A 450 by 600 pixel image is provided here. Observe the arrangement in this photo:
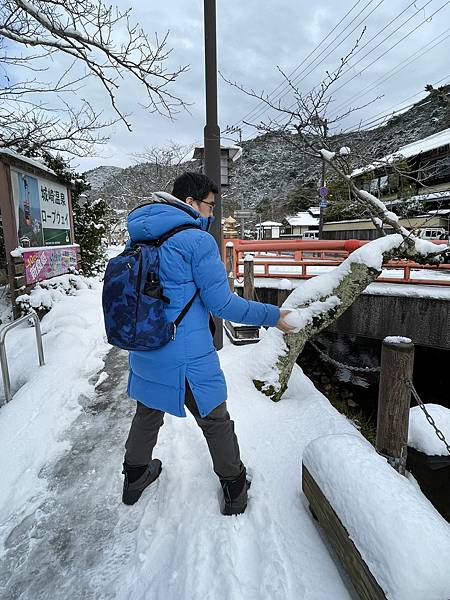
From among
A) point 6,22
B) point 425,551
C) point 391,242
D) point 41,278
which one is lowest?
point 425,551

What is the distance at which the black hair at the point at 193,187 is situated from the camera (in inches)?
74.0

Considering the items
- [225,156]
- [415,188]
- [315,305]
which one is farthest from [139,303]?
[415,188]

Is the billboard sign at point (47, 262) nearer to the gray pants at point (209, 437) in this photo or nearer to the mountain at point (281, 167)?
the mountain at point (281, 167)

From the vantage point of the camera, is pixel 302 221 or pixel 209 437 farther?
pixel 302 221

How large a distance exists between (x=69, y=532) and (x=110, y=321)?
1.20m

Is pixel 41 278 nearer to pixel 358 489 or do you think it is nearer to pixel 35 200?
pixel 35 200

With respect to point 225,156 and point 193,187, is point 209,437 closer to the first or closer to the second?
point 193,187

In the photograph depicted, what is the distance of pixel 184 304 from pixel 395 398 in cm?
146

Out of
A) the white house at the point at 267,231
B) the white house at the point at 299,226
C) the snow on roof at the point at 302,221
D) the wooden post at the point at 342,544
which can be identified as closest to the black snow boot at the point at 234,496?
the wooden post at the point at 342,544

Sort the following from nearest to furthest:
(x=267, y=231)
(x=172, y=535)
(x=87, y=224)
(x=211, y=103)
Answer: (x=172, y=535)
(x=211, y=103)
(x=87, y=224)
(x=267, y=231)

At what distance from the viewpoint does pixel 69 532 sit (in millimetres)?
1884

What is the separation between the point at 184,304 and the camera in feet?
5.57

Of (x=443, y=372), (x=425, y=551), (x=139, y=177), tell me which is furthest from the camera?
(x=139, y=177)

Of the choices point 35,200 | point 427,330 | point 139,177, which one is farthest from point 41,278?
point 139,177
